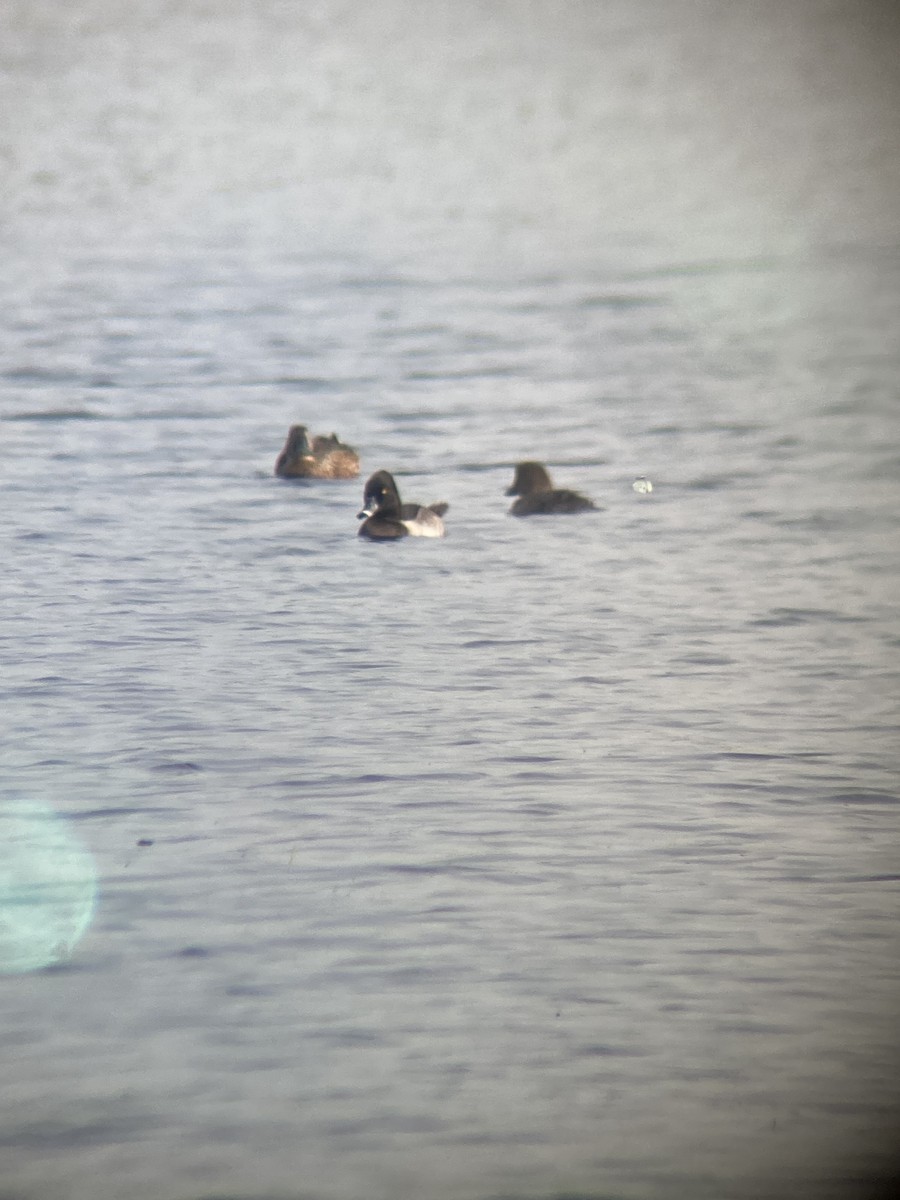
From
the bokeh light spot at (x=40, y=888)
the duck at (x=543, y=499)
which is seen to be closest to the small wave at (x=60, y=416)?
the duck at (x=543, y=499)

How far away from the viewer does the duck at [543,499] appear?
15.8m

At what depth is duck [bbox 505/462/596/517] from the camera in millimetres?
15797

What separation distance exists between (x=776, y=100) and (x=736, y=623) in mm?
39500

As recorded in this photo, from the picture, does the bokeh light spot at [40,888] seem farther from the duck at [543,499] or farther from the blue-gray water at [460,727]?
the duck at [543,499]

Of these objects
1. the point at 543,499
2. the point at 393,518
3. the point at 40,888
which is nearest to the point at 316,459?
the point at 543,499

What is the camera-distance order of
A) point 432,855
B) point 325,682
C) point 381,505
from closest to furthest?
point 432,855
point 325,682
point 381,505

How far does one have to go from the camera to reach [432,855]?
325 inches

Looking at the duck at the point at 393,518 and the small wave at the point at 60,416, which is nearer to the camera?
the duck at the point at 393,518

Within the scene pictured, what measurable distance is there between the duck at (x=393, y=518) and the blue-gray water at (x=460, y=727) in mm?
277

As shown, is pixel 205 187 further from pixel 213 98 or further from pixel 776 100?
pixel 776 100

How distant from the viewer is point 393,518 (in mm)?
14961

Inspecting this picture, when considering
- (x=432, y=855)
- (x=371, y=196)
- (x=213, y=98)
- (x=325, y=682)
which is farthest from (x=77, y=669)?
(x=213, y=98)

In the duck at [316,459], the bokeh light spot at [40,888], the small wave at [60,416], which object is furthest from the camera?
the small wave at [60,416]

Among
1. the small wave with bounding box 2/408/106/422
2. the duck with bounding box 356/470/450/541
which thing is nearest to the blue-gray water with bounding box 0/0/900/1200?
the small wave with bounding box 2/408/106/422
